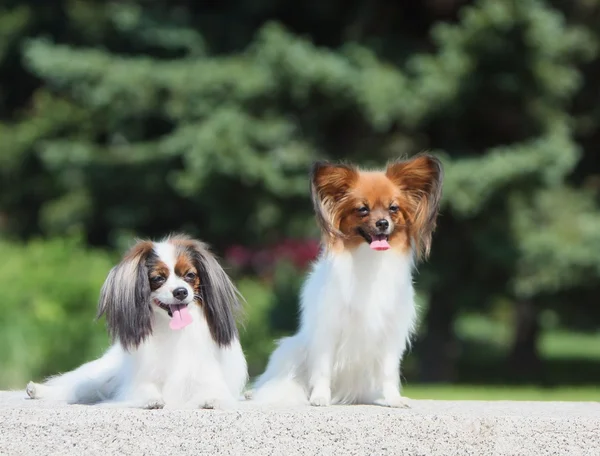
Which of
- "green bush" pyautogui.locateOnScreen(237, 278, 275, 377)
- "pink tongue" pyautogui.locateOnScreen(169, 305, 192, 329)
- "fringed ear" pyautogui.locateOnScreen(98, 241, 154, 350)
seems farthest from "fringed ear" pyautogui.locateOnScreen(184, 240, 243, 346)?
"green bush" pyautogui.locateOnScreen(237, 278, 275, 377)

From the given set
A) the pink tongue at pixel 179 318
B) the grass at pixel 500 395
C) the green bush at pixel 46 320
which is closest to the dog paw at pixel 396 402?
the pink tongue at pixel 179 318

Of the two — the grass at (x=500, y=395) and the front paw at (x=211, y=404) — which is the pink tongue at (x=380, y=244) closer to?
the front paw at (x=211, y=404)

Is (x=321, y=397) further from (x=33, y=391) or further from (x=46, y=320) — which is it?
(x=46, y=320)

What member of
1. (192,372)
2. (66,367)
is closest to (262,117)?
(66,367)

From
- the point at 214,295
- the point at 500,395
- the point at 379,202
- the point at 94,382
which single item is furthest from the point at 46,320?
the point at 379,202

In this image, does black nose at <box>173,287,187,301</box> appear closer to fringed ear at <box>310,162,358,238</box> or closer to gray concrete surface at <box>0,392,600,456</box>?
gray concrete surface at <box>0,392,600,456</box>

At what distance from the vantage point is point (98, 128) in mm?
15930

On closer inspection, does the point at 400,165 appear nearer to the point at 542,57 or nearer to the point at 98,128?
the point at 542,57

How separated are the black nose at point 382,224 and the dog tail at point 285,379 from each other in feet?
2.61

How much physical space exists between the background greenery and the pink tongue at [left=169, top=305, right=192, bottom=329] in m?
7.03

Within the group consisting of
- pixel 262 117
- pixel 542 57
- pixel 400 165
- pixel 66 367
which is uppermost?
pixel 542 57

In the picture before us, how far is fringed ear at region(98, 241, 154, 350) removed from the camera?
4.65m

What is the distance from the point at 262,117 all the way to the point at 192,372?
28.0 feet

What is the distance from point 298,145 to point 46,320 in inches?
151
